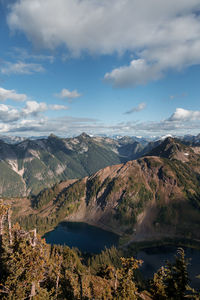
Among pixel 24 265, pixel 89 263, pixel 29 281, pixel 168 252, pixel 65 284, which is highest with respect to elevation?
pixel 24 265

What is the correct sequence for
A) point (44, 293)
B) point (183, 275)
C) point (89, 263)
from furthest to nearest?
point (89, 263) → point (183, 275) → point (44, 293)

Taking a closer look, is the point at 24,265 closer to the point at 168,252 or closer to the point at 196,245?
the point at 168,252

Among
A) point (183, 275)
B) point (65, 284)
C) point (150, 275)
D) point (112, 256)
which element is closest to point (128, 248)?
point (112, 256)

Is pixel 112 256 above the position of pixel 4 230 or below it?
below

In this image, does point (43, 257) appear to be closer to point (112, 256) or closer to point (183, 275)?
point (183, 275)

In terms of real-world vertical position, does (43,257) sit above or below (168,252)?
above

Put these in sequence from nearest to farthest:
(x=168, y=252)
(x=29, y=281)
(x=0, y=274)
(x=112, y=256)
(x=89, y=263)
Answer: (x=29, y=281) < (x=0, y=274) < (x=89, y=263) < (x=112, y=256) < (x=168, y=252)

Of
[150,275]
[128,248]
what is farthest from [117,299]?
Result: [128,248]

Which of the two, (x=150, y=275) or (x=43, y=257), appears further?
(x=150, y=275)

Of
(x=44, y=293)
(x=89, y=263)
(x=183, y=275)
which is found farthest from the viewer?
(x=89, y=263)
